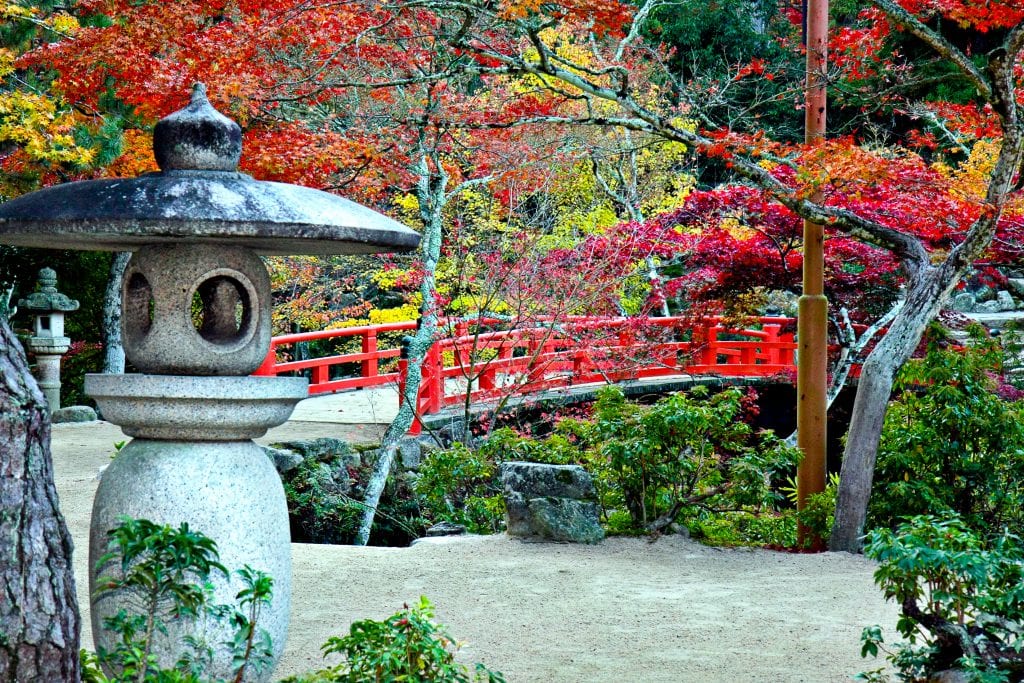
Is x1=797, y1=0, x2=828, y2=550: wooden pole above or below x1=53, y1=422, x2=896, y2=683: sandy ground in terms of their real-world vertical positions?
above

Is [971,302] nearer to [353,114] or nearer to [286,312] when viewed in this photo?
[286,312]

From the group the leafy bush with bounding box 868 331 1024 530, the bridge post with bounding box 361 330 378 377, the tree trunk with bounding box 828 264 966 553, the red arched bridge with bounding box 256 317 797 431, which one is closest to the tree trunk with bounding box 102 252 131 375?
the red arched bridge with bounding box 256 317 797 431

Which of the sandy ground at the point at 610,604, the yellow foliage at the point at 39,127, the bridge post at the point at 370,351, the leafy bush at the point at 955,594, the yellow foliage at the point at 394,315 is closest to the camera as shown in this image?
the leafy bush at the point at 955,594

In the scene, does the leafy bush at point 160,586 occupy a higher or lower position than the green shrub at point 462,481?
higher

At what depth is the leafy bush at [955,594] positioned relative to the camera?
3.46 meters

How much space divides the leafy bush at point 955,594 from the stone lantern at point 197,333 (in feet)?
6.85

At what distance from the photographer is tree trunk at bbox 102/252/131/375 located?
14289 mm

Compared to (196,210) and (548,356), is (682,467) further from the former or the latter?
(548,356)

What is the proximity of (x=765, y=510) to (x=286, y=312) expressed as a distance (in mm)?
10036

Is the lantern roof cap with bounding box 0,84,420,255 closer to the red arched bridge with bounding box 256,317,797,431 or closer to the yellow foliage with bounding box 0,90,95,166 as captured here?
the red arched bridge with bounding box 256,317,797,431

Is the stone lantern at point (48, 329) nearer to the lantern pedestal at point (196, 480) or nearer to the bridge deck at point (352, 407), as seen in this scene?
the bridge deck at point (352, 407)

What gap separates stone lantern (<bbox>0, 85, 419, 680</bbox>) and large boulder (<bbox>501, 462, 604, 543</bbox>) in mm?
3280

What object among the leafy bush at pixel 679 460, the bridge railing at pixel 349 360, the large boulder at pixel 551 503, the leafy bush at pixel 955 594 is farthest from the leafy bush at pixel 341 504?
the leafy bush at pixel 955 594

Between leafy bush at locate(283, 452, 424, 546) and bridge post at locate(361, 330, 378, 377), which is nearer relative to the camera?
leafy bush at locate(283, 452, 424, 546)
